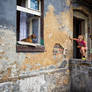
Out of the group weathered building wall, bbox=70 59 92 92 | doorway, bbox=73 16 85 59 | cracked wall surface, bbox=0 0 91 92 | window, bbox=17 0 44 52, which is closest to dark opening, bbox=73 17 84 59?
doorway, bbox=73 16 85 59

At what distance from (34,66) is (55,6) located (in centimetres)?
244

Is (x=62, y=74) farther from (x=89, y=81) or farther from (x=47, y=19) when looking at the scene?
(x=47, y=19)

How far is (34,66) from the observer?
169 inches

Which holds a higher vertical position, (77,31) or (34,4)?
(34,4)

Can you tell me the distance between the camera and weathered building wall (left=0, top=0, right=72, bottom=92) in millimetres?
3535

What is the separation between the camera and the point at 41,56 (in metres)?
4.54

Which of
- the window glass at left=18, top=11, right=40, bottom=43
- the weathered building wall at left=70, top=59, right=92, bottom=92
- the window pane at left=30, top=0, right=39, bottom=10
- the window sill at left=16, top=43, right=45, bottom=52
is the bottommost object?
the weathered building wall at left=70, top=59, right=92, bottom=92

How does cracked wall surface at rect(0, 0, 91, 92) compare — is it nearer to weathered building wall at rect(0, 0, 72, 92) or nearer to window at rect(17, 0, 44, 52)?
weathered building wall at rect(0, 0, 72, 92)

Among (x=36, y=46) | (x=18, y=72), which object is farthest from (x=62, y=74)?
(x=18, y=72)

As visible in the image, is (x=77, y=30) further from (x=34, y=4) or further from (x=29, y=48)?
(x=29, y=48)

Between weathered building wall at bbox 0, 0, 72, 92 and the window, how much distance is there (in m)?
0.18

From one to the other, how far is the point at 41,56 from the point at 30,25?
110 cm

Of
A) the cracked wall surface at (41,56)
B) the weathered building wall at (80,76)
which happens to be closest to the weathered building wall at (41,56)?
the cracked wall surface at (41,56)

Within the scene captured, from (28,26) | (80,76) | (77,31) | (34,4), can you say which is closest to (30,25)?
(28,26)
